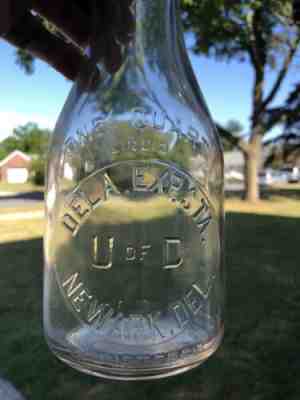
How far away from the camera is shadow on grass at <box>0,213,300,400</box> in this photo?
1543 mm

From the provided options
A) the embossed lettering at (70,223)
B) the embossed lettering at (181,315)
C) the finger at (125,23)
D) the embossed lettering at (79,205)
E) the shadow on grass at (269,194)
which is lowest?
the shadow on grass at (269,194)

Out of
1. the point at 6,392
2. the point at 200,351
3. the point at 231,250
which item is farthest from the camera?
the point at 231,250

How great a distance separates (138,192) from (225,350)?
4.95 ft

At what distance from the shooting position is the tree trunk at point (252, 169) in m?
7.97

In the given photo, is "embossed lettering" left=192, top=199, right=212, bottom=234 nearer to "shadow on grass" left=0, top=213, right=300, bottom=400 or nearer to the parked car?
"shadow on grass" left=0, top=213, right=300, bottom=400

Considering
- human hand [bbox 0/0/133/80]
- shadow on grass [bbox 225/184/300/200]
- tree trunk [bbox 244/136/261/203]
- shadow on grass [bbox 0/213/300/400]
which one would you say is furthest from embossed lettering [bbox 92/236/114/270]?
shadow on grass [bbox 225/184/300/200]

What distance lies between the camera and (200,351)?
493mm

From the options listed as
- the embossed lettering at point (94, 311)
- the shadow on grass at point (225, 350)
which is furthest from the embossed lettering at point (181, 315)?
the shadow on grass at point (225, 350)

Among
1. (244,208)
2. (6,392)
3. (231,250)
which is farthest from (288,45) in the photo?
(6,392)

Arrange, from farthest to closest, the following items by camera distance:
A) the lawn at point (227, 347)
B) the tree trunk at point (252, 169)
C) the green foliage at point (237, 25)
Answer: the tree trunk at point (252, 169) < the green foliage at point (237, 25) < the lawn at point (227, 347)

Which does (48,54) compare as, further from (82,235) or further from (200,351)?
(200,351)

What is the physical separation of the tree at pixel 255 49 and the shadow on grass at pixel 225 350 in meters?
4.65

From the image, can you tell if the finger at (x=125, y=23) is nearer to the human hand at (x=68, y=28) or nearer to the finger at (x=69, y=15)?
the human hand at (x=68, y=28)

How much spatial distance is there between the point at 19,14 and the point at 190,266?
44 cm
